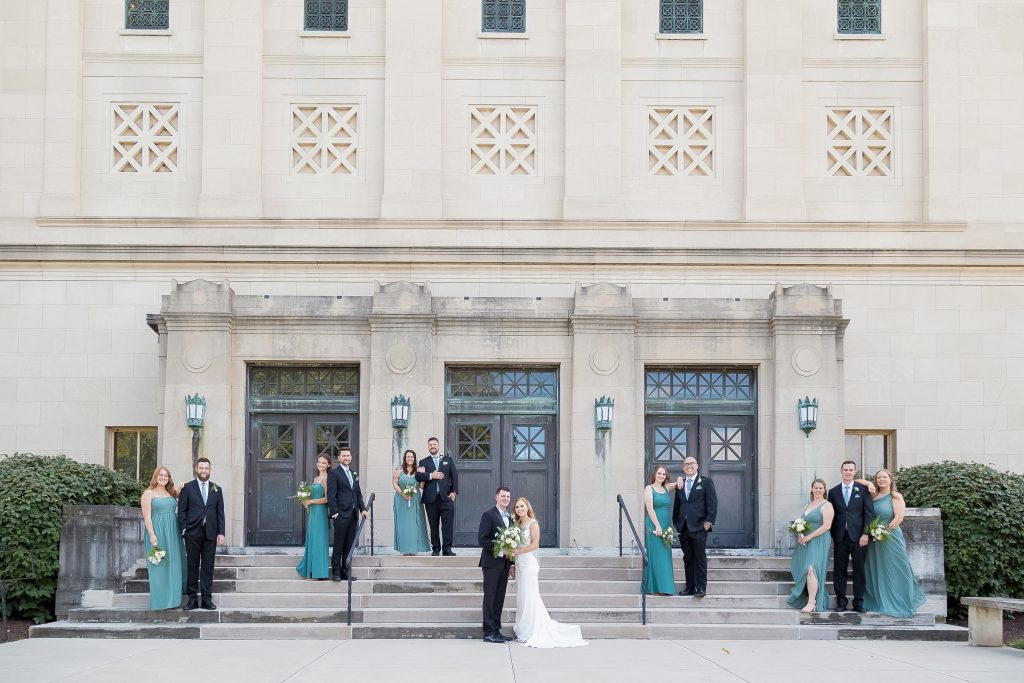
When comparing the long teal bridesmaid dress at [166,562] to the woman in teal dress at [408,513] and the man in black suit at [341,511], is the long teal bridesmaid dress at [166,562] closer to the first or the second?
the man in black suit at [341,511]

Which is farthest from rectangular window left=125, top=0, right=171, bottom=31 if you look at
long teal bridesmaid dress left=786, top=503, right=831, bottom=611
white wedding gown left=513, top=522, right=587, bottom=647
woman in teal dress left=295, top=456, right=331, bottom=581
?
long teal bridesmaid dress left=786, top=503, right=831, bottom=611

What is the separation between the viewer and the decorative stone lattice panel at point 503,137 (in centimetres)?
2470

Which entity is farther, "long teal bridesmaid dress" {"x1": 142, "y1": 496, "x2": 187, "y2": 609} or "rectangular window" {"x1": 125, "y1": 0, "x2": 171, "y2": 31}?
"rectangular window" {"x1": 125, "y1": 0, "x2": 171, "y2": 31}

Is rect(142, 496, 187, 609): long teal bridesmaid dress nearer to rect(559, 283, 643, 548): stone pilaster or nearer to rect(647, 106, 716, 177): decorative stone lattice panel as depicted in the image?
rect(559, 283, 643, 548): stone pilaster

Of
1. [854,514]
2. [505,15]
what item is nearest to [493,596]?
[854,514]

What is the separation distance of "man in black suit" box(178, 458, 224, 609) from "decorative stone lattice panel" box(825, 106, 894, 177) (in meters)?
13.1

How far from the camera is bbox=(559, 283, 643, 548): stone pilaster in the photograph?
21.1m

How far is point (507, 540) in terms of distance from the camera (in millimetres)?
16328

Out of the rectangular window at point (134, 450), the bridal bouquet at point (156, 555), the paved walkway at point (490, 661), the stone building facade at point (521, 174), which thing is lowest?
the paved walkway at point (490, 661)

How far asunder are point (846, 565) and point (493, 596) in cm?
520

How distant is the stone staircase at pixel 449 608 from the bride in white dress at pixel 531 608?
31.3 inches

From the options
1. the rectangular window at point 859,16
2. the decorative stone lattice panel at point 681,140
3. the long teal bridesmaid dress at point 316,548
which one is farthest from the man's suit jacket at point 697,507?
the rectangular window at point 859,16

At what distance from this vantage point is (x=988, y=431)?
23875 mm

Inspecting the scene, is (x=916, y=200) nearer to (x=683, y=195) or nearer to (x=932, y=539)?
(x=683, y=195)
